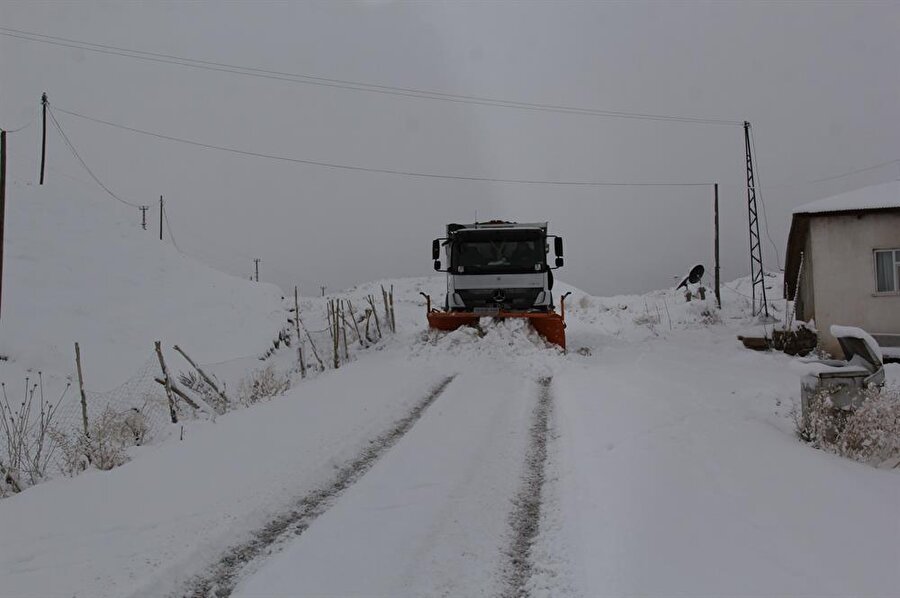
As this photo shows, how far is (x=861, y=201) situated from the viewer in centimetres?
1514

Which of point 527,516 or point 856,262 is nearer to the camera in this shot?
point 527,516

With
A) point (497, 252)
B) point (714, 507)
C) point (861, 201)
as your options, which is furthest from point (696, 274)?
point (714, 507)

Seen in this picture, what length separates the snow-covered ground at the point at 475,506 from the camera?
3426 millimetres

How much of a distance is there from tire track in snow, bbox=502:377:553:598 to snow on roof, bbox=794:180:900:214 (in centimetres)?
1280

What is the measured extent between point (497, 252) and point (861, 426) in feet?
33.2

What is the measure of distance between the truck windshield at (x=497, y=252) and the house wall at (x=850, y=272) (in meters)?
7.92

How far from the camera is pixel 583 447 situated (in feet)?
20.0

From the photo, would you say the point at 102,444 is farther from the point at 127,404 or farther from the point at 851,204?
the point at 851,204

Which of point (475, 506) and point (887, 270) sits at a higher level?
point (887, 270)

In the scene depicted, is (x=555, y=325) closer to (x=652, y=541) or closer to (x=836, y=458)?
(x=836, y=458)

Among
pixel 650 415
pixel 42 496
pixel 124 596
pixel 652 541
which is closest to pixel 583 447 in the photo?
pixel 650 415

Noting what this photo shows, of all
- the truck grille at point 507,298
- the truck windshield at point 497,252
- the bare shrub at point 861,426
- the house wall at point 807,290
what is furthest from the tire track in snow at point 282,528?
the house wall at point 807,290

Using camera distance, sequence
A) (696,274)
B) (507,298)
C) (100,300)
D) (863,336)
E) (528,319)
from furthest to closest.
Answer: (696,274) < (100,300) < (507,298) < (528,319) < (863,336)

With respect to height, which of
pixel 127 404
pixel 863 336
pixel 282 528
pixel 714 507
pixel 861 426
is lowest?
pixel 127 404
